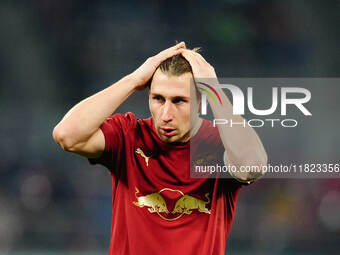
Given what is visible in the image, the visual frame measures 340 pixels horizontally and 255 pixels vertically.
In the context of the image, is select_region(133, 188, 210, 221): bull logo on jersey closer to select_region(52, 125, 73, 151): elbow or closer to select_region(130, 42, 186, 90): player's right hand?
select_region(52, 125, 73, 151): elbow

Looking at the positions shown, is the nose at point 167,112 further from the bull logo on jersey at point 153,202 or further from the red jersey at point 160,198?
the bull logo on jersey at point 153,202

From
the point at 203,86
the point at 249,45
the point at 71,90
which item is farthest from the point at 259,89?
the point at 203,86

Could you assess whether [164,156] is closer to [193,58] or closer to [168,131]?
[168,131]

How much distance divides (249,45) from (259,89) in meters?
0.71

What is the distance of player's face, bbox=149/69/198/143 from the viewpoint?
7.14ft

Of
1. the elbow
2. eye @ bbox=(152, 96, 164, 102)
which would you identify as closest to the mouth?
eye @ bbox=(152, 96, 164, 102)

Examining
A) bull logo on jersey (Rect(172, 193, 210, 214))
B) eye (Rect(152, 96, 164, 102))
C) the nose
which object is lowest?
bull logo on jersey (Rect(172, 193, 210, 214))

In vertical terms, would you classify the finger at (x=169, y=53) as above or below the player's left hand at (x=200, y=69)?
above

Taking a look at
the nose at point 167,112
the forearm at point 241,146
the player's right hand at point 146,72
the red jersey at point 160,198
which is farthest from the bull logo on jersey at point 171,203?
the player's right hand at point 146,72

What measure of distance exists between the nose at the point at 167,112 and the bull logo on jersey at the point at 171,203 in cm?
36

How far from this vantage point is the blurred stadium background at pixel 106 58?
247 inches

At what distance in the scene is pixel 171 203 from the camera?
2244mm

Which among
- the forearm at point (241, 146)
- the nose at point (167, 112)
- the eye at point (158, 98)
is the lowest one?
the forearm at point (241, 146)

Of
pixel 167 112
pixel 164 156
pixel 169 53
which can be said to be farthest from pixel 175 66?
pixel 164 156
